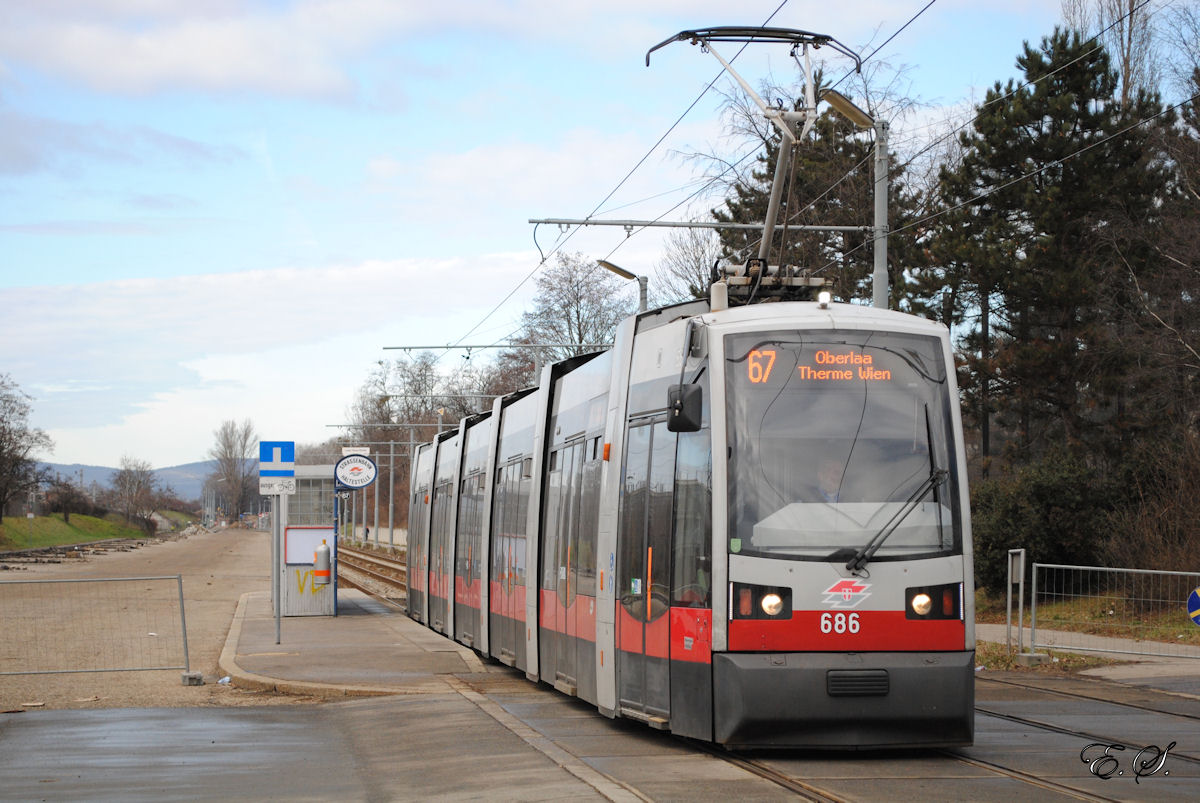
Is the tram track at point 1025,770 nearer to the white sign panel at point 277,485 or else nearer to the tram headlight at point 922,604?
the tram headlight at point 922,604

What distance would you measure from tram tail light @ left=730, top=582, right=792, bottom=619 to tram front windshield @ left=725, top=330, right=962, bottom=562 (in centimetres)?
24

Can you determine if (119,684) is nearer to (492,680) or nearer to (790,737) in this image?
(492,680)

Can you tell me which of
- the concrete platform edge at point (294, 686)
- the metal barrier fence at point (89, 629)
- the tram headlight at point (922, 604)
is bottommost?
the metal barrier fence at point (89, 629)

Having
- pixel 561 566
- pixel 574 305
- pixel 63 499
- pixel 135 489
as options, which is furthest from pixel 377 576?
pixel 135 489

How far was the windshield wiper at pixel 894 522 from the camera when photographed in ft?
30.2

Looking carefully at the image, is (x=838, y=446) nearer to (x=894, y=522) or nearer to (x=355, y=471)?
(x=894, y=522)

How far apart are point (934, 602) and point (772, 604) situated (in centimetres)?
115

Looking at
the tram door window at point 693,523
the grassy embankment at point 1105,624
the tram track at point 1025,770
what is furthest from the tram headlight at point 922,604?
the grassy embankment at point 1105,624

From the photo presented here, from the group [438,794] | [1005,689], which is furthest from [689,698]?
[1005,689]

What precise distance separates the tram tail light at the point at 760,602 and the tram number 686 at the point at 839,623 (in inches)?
9.7

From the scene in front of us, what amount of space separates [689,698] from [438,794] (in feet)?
6.93

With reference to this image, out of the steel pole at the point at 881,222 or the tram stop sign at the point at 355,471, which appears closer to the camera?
the steel pole at the point at 881,222

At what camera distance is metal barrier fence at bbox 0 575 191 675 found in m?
17.5

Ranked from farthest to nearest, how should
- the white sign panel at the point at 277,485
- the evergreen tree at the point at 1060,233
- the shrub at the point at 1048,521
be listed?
the evergreen tree at the point at 1060,233, the shrub at the point at 1048,521, the white sign panel at the point at 277,485
